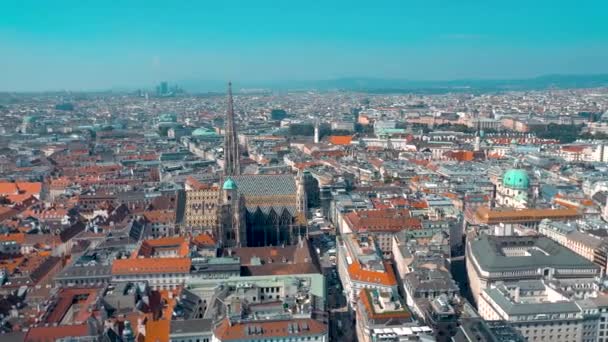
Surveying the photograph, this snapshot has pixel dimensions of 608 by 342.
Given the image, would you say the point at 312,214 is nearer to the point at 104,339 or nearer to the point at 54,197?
the point at 54,197

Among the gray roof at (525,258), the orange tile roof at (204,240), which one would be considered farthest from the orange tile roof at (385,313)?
the orange tile roof at (204,240)

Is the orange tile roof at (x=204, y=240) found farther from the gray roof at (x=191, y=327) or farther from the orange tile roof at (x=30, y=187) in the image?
the orange tile roof at (x=30, y=187)

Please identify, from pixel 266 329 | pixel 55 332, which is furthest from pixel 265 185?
pixel 55 332

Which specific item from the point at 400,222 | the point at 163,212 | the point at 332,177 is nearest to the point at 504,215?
the point at 400,222

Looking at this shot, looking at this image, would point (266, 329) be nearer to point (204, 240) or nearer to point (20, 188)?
point (204, 240)

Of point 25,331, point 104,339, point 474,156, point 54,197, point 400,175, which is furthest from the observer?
point 474,156
